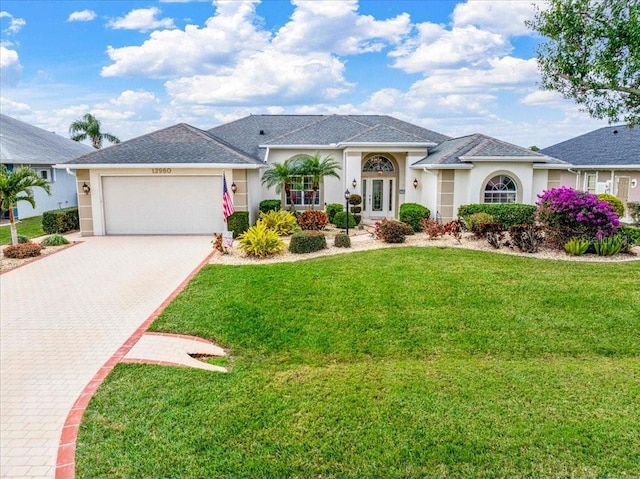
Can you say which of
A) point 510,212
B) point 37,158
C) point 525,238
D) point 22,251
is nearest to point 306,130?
point 510,212

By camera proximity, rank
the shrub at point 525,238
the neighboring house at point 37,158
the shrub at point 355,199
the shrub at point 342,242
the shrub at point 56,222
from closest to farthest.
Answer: the shrub at point 525,238 < the shrub at point 342,242 < the shrub at point 56,222 < the shrub at point 355,199 < the neighboring house at point 37,158

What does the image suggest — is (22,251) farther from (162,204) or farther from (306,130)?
(306,130)

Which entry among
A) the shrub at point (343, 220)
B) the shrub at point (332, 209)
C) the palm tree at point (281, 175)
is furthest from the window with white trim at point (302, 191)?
the shrub at point (343, 220)

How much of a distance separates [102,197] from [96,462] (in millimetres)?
16810

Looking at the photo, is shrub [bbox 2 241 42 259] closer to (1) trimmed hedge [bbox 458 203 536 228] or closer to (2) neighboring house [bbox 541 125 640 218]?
(1) trimmed hedge [bbox 458 203 536 228]

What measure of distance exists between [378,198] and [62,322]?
1795cm

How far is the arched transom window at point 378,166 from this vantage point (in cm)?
2398

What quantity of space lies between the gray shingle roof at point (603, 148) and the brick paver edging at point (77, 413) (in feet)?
81.1

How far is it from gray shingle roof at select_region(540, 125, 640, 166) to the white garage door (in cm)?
2082

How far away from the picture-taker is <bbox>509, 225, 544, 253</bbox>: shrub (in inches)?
560

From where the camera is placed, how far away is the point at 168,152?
64.7ft

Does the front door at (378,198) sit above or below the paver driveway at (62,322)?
above

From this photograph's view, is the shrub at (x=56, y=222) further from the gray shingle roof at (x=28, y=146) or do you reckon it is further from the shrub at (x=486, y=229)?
the shrub at (x=486, y=229)

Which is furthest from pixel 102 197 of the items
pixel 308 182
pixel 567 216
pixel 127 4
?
pixel 567 216
